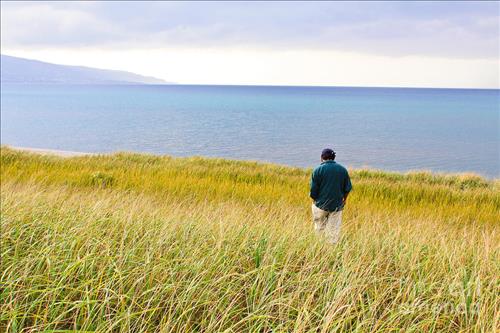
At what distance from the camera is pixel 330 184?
23.6 ft

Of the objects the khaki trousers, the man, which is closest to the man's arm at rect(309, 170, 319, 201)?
the man

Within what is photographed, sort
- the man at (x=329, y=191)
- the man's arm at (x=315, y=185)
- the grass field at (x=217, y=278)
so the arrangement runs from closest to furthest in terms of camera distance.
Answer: the grass field at (x=217, y=278), the man at (x=329, y=191), the man's arm at (x=315, y=185)

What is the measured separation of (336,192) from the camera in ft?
23.7

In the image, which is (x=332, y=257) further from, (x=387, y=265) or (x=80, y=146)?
(x=80, y=146)

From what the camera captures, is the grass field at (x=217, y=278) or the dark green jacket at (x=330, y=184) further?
the dark green jacket at (x=330, y=184)

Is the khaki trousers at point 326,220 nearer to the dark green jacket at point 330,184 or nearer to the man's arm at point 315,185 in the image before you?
the dark green jacket at point 330,184

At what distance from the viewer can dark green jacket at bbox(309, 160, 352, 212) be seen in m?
7.20

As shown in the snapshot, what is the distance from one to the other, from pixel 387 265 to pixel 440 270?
581 millimetres

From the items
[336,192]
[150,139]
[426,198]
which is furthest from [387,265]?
[150,139]

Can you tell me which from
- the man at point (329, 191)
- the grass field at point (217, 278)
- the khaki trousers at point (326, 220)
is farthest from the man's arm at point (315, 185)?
the grass field at point (217, 278)

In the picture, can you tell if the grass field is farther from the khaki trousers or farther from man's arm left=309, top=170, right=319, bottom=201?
man's arm left=309, top=170, right=319, bottom=201

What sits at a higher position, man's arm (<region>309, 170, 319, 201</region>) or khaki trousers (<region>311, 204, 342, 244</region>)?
man's arm (<region>309, 170, 319, 201</region>)

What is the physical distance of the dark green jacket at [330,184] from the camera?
7203mm

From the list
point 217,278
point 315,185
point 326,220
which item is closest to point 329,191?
point 315,185
